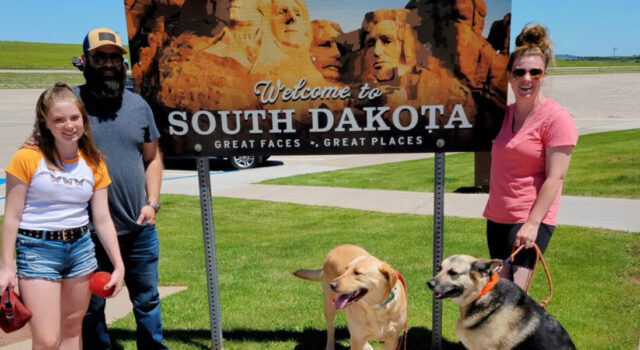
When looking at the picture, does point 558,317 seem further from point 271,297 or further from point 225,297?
point 225,297

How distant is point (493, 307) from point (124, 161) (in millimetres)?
2466

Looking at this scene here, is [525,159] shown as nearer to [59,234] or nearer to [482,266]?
[482,266]

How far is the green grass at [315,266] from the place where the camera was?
14.3 feet

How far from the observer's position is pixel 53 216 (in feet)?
8.64

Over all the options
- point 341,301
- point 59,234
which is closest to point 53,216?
point 59,234

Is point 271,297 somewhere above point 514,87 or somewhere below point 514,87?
below

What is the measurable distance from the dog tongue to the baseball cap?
2178 millimetres

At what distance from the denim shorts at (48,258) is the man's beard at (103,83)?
95cm

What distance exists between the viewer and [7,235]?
8.39ft

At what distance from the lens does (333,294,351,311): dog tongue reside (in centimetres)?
319

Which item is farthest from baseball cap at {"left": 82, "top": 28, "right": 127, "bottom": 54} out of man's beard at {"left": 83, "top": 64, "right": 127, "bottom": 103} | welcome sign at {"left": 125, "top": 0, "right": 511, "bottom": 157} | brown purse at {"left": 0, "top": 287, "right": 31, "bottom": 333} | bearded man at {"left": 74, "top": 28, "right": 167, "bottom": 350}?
brown purse at {"left": 0, "top": 287, "right": 31, "bottom": 333}

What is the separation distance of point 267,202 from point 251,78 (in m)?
5.95

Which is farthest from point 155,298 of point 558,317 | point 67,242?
point 558,317

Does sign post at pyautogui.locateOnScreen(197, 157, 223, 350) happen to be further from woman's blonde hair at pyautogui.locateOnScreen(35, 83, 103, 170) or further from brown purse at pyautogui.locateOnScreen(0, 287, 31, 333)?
brown purse at pyautogui.locateOnScreen(0, 287, 31, 333)
